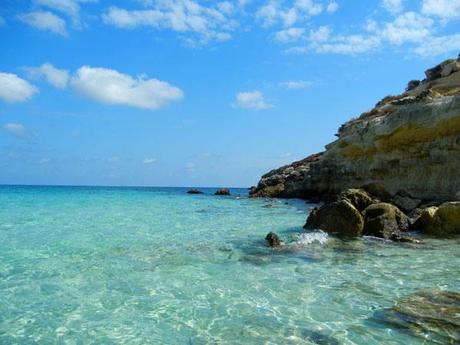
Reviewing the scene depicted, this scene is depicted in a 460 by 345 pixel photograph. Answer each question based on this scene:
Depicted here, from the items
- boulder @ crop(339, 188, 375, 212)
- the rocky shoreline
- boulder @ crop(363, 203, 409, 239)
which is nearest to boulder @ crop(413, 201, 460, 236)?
the rocky shoreline

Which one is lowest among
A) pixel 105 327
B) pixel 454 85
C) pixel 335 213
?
pixel 105 327

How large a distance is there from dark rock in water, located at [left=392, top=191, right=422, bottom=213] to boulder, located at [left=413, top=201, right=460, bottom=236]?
23.2 ft

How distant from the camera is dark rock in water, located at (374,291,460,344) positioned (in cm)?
614

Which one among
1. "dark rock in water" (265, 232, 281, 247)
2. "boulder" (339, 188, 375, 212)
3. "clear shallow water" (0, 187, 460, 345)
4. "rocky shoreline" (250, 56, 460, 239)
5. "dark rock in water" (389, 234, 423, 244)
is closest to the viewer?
"clear shallow water" (0, 187, 460, 345)

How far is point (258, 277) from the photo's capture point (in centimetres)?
976

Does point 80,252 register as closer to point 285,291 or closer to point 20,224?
point 285,291

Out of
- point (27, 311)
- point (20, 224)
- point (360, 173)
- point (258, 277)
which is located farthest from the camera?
point (360, 173)

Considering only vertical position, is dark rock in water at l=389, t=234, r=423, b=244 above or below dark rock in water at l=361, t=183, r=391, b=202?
below

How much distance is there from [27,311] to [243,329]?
397cm

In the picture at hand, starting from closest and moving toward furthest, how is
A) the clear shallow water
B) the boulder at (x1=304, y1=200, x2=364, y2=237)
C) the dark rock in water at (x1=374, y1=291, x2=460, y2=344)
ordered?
the dark rock in water at (x1=374, y1=291, x2=460, y2=344) < the clear shallow water < the boulder at (x1=304, y1=200, x2=364, y2=237)

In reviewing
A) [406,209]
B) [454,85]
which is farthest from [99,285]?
[454,85]

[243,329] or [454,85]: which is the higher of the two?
[454,85]

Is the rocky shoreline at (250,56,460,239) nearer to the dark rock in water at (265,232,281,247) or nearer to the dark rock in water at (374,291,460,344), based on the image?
the dark rock in water at (265,232,281,247)

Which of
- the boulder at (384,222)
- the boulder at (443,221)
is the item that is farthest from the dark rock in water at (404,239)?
the boulder at (443,221)
